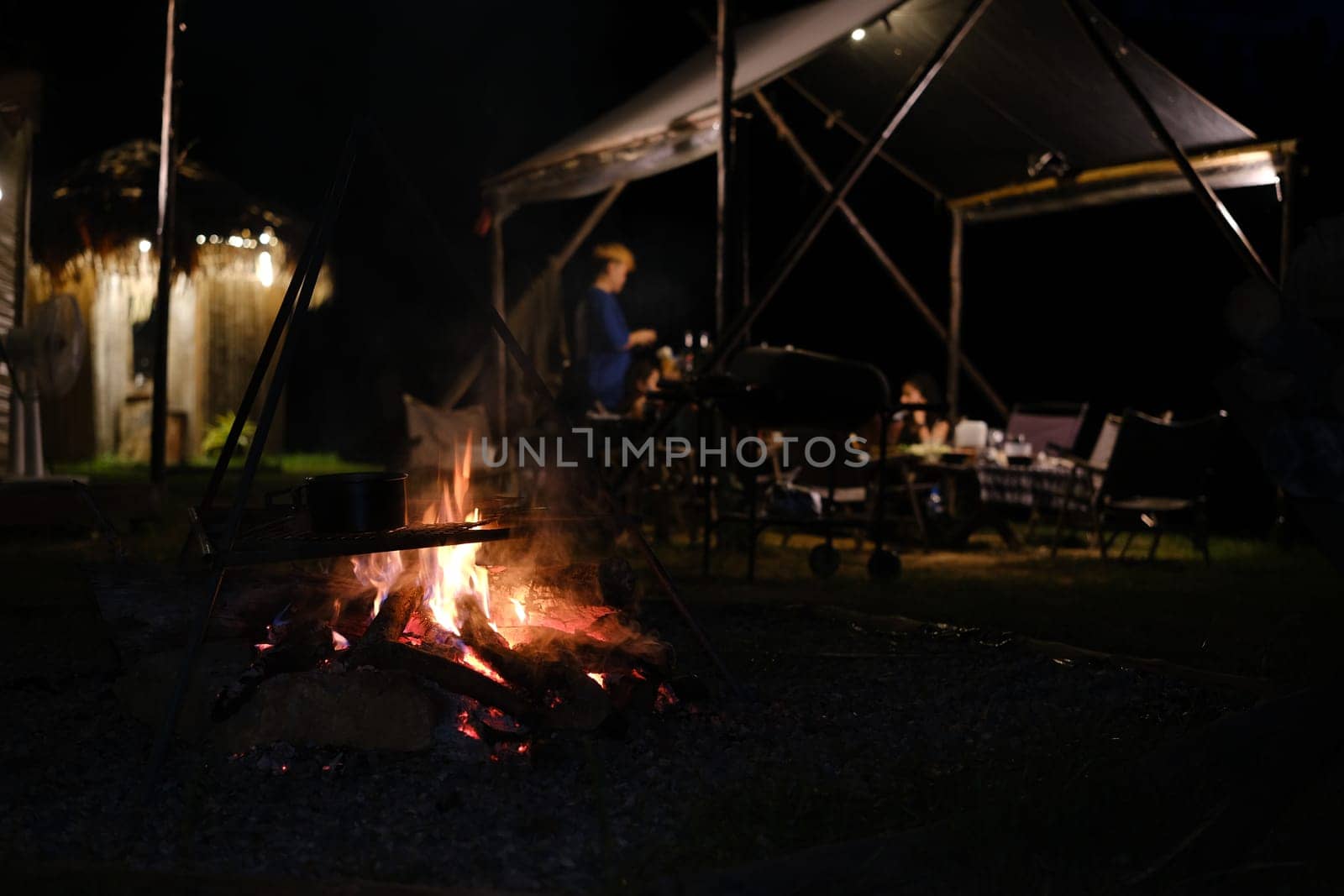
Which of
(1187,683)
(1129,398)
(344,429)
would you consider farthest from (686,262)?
(1187,683)

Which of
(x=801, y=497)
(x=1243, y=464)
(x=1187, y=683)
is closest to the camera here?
(x=1187, y=683)

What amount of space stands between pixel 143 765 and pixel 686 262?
13.9m

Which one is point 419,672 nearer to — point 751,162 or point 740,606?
point 740,606

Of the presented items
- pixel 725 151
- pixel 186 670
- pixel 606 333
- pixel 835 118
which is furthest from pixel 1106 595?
pixel 835 118

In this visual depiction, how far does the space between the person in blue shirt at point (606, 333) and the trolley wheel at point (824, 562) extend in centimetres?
259

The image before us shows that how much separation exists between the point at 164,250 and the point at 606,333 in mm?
3034

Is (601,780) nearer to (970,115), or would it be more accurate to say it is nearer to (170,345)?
(970,115)

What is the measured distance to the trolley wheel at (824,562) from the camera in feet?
19.8

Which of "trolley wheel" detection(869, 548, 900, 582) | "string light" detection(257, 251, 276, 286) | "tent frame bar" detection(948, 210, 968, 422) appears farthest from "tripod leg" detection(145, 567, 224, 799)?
"string light" detection(257, 251, 276, 286)

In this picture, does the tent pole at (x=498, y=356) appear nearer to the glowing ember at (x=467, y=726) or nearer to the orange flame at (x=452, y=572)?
the orange flame at (x=452, y=572)

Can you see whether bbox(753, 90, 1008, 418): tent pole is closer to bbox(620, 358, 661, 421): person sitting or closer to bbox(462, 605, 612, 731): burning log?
bbox(620, 358, 661, 421): person sitting

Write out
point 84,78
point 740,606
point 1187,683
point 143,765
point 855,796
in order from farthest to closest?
point 84,78 < point 740,606 < point 1187,683 < point 143,765 < point 855,796

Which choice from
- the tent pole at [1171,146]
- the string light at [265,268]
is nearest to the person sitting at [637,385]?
the tent pole at [1171,146]

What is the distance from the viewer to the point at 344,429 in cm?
1611
